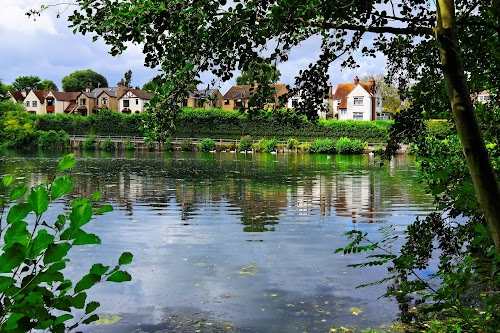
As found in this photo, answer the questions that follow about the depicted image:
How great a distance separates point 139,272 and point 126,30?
9.01m

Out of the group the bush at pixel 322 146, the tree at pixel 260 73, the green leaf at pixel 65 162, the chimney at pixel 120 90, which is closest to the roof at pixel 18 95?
the chimney at pixel 120 90

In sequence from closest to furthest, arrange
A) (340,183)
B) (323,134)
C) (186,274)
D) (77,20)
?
(77,20) → (186,274) → (340,183) → (323,134)

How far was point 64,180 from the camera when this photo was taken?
6.51 ft

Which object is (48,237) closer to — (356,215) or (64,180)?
(64,180)

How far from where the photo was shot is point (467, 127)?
3215mm

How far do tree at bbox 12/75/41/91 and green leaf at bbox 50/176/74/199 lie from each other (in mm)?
154842

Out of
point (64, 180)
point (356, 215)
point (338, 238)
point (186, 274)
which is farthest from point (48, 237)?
point (356, 215)

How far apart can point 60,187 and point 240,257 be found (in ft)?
40.0

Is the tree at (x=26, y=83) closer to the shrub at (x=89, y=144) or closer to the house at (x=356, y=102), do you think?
the shrub at (x=89, y=144)

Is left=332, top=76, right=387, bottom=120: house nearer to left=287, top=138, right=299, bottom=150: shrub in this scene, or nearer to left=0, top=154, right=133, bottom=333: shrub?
left=287, top=138, right=299, bottom=150: shrub

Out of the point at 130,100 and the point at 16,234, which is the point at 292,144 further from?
the point at 16,234

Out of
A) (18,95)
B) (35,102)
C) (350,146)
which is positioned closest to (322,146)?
(350,146)

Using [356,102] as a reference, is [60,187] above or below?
below

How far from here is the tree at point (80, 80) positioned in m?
144
